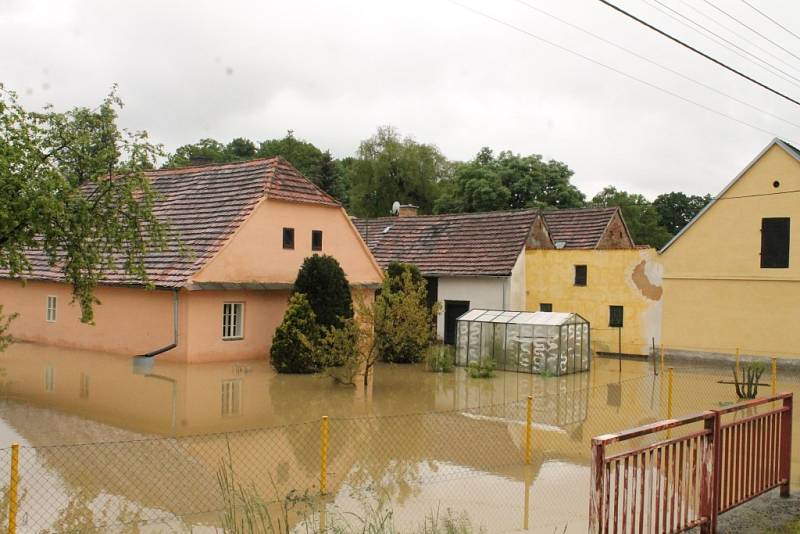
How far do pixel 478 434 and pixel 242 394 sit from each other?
6.68 meters

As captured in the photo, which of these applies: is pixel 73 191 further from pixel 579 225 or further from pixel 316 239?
pixel 579 225

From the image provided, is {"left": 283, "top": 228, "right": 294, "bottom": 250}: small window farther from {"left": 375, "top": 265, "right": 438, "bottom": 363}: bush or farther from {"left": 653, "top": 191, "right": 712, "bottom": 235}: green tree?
{"left": 653, "top": 191, "right": 712, "bottom": 235}: green tree

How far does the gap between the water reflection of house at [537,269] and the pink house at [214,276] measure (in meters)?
4.29

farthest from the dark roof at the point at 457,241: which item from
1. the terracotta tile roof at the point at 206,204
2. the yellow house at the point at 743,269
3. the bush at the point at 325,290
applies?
the bush at the point at 325,290

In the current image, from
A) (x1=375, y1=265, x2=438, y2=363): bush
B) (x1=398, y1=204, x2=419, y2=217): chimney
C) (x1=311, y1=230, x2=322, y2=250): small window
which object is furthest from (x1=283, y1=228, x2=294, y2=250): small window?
(x1=398, y1=204, x2=419, y2=217): chimney

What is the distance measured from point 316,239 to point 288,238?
1.34 meters

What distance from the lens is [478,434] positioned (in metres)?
14.3

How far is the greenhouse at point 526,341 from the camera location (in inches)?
933

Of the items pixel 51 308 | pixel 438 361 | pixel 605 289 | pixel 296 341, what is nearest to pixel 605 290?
pixel 605 289

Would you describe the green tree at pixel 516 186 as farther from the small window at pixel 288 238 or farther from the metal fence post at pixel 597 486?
the metal fence post at pixel 597 486

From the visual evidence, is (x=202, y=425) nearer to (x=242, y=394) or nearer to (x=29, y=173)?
(x=242, y=394)

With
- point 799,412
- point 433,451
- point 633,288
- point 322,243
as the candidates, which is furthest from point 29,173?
point 633,288

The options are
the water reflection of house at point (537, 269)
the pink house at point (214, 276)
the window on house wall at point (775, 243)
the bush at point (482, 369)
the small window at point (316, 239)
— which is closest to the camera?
the bush at point (482, 369)

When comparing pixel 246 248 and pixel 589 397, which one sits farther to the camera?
pixel 246 248
